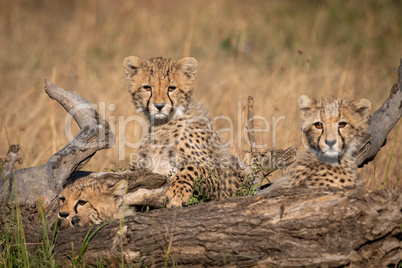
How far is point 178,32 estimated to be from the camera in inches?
387

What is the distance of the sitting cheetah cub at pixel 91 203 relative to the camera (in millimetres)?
3430

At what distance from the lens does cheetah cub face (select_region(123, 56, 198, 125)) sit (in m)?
4.36

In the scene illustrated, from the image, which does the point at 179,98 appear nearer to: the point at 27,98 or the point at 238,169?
the point at 238,169

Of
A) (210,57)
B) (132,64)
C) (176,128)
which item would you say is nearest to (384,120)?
(176,128)

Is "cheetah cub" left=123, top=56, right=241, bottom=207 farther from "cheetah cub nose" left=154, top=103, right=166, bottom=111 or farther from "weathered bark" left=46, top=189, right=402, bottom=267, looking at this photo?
"weathered bark" left=46, top=189, right=402, bottom=267

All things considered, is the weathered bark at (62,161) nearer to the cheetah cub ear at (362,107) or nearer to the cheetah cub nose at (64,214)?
the cheetah cub nose at (64,214)

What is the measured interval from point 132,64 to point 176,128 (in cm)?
70

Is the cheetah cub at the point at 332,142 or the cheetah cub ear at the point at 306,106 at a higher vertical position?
the cheetah cub ear at the point at 306,106

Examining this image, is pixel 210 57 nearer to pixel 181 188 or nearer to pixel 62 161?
pixel 181 188

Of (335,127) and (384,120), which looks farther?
(384,120)

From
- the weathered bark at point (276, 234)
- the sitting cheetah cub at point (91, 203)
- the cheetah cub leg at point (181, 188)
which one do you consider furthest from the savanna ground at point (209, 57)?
the weathered bark at point (276, 234)

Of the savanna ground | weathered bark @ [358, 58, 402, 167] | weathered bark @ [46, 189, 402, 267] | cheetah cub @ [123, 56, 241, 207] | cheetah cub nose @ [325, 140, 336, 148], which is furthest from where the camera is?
the savanna ground

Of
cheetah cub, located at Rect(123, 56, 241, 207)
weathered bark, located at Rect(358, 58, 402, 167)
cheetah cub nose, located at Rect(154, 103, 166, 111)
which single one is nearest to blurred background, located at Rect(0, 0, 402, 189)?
weathered bark, located at Rect(358, 58, 402, 167)

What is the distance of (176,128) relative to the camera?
4.50 m
